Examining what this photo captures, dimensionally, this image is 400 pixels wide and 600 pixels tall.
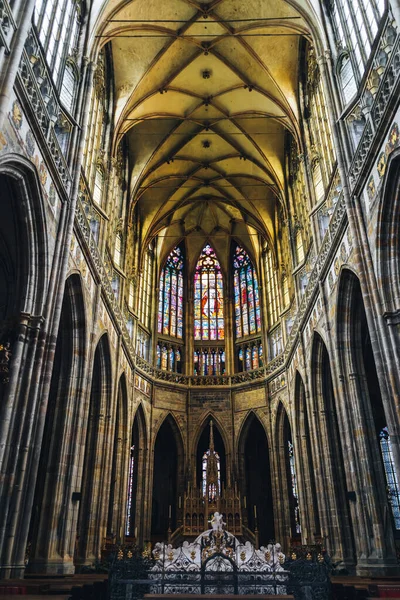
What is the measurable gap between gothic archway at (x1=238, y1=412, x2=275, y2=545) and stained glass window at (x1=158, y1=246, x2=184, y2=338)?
790 centimetres

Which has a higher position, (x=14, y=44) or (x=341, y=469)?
(x=14, y=44)

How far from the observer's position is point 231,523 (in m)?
26.1

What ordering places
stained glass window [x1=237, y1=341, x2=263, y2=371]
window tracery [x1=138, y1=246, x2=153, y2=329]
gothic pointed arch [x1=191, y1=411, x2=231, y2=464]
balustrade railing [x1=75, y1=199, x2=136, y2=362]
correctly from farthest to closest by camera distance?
stained glass window [x1=237, y1=341, x2=263, y2=371] → window tracery [x1=138, y1=246, x2=153, y2=329] → gothic pointed arch [x1=191, y1=411, x2=231, y2=464] → balustrade railing [x1=75, y1=199, x2=136, y2=362]

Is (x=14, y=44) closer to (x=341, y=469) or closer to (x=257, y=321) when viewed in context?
(x=341, y=469)

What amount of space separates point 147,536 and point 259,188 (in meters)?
21.1

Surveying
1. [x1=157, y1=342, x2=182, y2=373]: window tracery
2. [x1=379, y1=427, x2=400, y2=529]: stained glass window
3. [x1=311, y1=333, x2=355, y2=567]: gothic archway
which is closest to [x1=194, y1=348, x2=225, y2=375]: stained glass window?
[x1=157, y1=342, x2=182, y2=373]: window tracery

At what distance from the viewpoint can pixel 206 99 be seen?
25891mm

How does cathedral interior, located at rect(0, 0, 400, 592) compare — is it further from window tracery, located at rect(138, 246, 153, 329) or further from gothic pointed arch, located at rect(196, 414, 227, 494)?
window tracery, located at rect(138, 246, 153, 329)

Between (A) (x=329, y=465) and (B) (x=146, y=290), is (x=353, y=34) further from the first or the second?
(B) (x=146, y=290)

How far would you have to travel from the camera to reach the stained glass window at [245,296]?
33.8 meters

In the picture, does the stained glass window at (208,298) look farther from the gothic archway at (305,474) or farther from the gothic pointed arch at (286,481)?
the gothic archway at (305,474)

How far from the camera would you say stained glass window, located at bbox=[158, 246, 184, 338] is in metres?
33.9

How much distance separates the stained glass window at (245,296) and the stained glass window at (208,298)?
1.16 metres

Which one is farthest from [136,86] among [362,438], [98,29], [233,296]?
[362,438]
